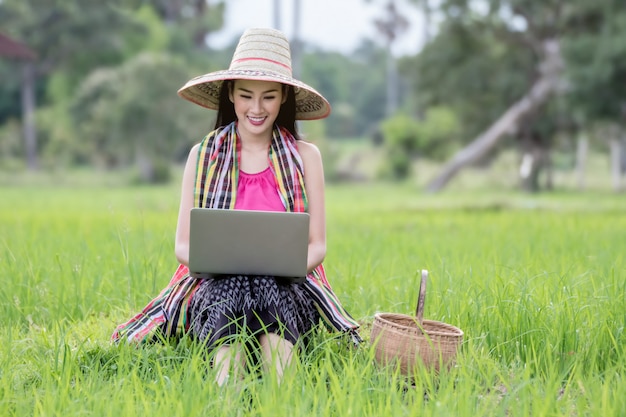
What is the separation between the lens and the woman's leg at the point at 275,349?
2.67 metres

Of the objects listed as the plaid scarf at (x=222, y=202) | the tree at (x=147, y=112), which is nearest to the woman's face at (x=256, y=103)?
the plaid scarf at (x=222, y=202)

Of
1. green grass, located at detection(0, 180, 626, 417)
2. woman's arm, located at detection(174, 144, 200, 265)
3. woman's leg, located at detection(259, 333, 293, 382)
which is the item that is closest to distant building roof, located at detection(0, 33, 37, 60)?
green grass, located at detection(0, 180, 626, 417)

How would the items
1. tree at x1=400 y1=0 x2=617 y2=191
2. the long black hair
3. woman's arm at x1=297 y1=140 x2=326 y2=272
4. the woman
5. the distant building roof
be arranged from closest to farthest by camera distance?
the woman → woman's arm at x1=297 y1=140 x2=326 y2=272 → the long black hair → the distant building roof → tree at x1=400 y1=0 x2=617 y2=191

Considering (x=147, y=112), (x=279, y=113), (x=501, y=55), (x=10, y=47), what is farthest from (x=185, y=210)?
(x=147, y=112)

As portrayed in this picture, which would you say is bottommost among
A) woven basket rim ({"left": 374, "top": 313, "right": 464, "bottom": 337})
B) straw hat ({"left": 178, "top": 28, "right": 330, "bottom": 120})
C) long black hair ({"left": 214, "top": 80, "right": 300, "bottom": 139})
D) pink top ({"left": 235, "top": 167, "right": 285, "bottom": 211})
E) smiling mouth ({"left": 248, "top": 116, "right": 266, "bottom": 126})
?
woven basket rim ({"left": 374, "top": 313, "right": 464, "bottom": 337})

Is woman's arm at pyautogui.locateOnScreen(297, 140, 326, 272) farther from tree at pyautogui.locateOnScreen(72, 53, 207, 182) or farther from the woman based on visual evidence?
tree at pyautogui.locateOnScreen(72, 53, 207, 182)

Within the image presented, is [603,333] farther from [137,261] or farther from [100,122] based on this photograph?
[100,122]

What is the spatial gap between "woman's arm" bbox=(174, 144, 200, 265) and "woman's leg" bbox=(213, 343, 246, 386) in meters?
0.44

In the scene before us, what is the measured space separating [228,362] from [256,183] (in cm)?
80

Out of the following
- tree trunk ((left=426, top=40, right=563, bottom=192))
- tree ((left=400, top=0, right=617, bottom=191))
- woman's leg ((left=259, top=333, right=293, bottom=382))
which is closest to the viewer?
woman's leg ((left=259, top=333, right=293, bottom=382))

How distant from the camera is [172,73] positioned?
24953mm

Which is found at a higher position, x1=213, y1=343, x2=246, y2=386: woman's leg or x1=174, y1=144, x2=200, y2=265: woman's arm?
x1=174, y1=144, x2=200, y2=265: woman's arm

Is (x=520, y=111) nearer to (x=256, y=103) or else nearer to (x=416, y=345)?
(x=256, y=103)

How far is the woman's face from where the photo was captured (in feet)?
10.0
